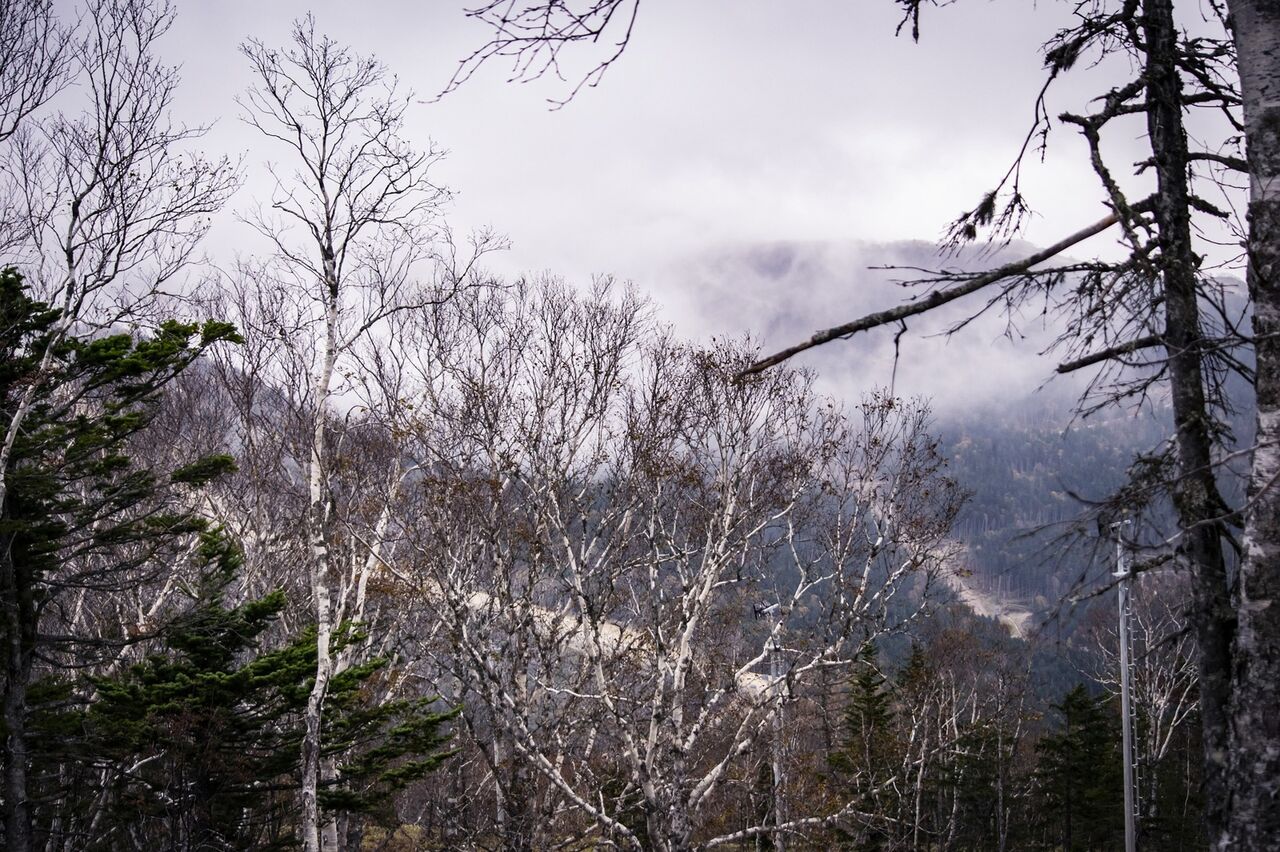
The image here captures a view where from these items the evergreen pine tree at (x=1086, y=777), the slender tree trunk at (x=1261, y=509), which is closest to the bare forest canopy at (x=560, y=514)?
the slender tree trunk at (x=1261, y=509)

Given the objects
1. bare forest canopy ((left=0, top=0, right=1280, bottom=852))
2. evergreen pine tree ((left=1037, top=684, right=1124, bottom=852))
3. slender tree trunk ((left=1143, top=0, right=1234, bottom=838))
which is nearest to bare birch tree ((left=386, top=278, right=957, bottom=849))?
bare forest canopy ((left=0, top=0, right=1280, bottom=852))

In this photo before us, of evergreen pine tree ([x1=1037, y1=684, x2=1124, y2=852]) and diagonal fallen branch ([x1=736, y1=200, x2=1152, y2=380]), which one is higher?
diagonal fallen branch ([x1=736, y1=200, x2=1152, y2=380])

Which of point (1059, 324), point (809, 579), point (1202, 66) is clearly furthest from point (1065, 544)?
point (809, 579)

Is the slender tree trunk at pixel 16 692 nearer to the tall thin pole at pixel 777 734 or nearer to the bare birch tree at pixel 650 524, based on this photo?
the bare birch tree at pixel 650 524

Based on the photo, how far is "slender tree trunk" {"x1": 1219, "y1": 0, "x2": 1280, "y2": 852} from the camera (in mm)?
2604

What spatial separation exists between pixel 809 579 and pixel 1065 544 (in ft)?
34.0

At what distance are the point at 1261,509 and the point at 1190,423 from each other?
83cm

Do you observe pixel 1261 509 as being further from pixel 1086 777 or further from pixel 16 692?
pixel 1086 777

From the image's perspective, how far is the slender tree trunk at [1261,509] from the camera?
8.54 feet

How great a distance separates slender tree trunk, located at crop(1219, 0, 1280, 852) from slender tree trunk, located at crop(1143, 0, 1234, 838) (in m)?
0.23

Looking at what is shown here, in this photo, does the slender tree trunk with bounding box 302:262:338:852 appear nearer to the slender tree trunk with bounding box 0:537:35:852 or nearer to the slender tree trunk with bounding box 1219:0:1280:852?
the slender tree trunk with bounding box 0:537:35:852

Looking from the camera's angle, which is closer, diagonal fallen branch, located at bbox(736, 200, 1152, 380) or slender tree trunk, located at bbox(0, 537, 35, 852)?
diagonal fallen branch, located at bbox(736, 200, 1152, 380)

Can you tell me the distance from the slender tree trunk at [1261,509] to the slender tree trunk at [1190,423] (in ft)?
0.75

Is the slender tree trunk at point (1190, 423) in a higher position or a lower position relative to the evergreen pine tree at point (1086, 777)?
higher
